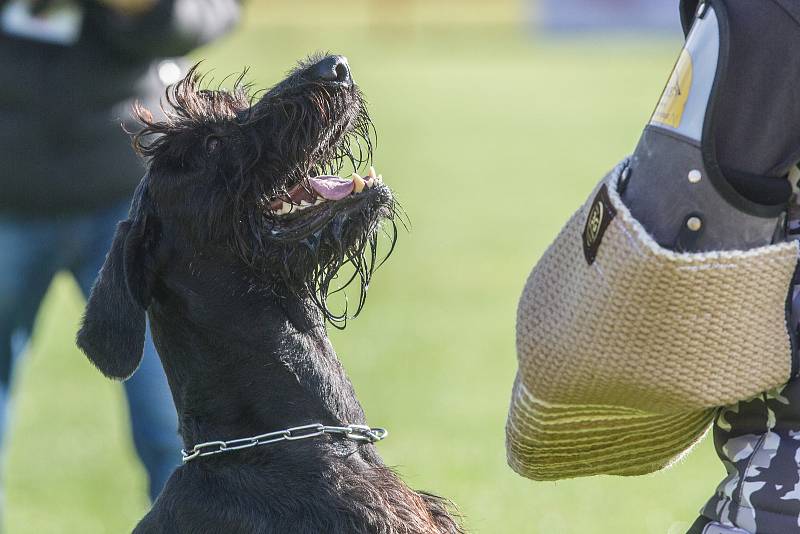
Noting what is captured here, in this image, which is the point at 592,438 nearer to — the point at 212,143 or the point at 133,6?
the point at 212,143

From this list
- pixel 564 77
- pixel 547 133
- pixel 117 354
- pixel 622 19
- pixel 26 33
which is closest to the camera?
pixel 117 354

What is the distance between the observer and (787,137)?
2039 mm

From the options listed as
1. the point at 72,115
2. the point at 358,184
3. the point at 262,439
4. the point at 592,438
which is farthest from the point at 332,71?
the point at 72,115

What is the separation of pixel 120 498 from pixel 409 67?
24.7 metres

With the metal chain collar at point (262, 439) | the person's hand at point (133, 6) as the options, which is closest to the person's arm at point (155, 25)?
the person's hand at point (133, 6)

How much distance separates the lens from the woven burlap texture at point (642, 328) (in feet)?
6.96

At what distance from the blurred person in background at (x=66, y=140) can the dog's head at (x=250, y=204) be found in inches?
48.5

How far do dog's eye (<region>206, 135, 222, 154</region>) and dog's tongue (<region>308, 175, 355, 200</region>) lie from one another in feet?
0.85

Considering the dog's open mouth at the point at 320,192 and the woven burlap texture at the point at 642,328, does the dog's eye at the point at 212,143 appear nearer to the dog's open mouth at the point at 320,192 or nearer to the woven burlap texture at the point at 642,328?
the dog's open mouth at the point at 320,192

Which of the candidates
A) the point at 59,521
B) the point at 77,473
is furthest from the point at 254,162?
the point at 77,473

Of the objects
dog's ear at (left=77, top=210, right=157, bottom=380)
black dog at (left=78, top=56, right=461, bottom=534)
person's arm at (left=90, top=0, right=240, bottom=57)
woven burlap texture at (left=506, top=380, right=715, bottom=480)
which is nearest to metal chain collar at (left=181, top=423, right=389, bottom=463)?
black dog at (left=78, top=56, right=461, bottom=534)

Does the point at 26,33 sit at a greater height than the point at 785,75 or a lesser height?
greater

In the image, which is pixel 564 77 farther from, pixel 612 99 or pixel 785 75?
pixel 785 75

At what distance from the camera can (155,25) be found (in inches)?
160
